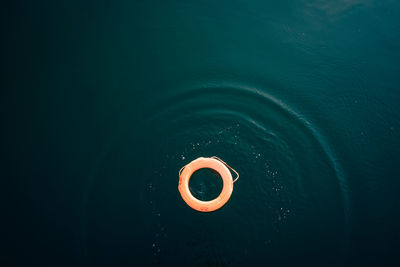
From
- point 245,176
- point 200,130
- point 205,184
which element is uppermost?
point 200,130

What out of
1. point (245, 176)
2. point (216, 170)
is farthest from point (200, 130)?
point (245, 176)

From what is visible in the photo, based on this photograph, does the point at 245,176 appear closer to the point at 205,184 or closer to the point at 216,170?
the point at 216,170

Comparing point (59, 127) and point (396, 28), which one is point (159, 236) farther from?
point (396, 28)

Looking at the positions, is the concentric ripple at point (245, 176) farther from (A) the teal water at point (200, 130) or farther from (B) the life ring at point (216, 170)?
(B) the life ring at point (216, 170)

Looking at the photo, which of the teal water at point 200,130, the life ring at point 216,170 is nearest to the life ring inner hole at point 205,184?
the teal water at point 200,130

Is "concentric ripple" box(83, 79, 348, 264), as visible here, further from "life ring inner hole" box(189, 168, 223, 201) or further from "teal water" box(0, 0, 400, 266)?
"life ring inner hole" box(189, 168, 223, 201)
